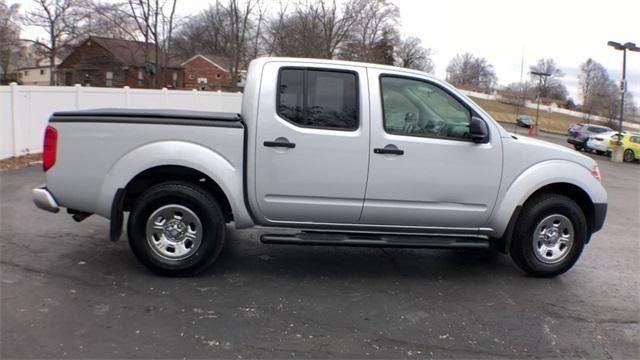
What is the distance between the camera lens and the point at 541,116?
83875 millimetres

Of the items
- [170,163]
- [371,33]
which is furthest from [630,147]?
[371,33]

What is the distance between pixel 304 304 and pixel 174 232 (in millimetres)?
1357

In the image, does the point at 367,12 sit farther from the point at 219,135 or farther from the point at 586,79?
the point at 586,79

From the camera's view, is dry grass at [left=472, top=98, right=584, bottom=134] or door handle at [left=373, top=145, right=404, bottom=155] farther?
dry grass at [left=472, top=98, right=584, bottom=134]

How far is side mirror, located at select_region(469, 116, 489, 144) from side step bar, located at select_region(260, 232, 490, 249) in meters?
0.95

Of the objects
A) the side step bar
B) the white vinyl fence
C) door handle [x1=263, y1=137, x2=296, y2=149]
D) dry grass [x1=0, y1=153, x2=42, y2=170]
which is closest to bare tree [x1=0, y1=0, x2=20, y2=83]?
the white vinyl fence

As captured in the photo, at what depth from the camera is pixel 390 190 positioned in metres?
4.95

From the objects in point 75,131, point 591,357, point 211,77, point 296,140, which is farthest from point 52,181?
point 211,77

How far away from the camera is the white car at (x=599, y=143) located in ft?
101

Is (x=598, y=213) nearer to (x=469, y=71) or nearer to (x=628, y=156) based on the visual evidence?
(x=628, y=156)

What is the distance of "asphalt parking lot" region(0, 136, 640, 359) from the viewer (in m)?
3.74

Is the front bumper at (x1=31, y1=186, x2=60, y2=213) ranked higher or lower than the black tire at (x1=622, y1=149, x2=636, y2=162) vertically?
higher

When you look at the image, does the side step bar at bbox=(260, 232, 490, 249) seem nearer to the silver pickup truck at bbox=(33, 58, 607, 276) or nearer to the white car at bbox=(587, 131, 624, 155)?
the silver pickup truck at bbox=(33, 58, 607, 276)

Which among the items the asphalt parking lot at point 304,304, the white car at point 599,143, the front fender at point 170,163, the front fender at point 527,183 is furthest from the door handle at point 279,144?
the white car at point 599,143
